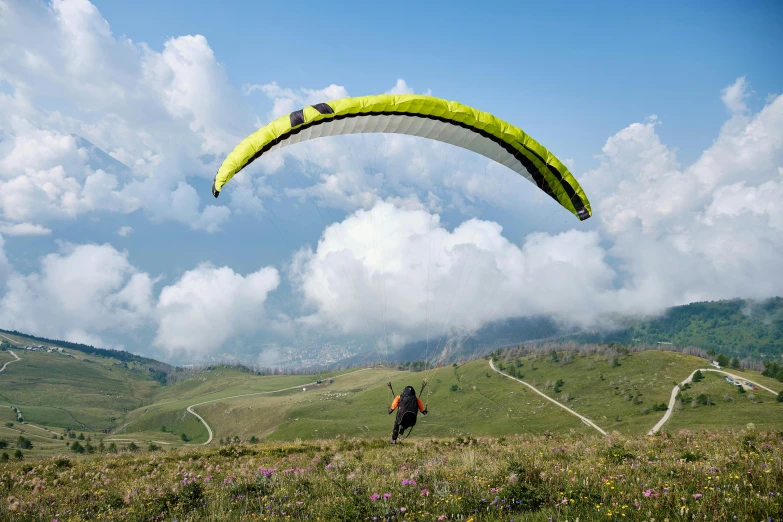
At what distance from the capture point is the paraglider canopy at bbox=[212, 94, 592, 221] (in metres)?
15.7

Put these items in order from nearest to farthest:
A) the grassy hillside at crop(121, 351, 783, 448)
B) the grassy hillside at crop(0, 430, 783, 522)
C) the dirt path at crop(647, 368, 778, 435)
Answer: the grassy hillside at crop(0, 430, 783, 522) < the dirt path at crop(647, 368, 778, 435) < the grassy hillside at crop(121, 351, 783, 448)

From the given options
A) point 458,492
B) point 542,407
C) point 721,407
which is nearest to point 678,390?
point 721,407

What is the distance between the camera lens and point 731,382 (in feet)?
431

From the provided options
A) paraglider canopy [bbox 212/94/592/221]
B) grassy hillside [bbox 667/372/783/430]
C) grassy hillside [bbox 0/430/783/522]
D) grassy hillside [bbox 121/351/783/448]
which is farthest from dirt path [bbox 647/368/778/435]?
grassy hillside [bbox 0/430/783/522]

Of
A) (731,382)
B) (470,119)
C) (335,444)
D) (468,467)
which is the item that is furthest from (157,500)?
(731,382)

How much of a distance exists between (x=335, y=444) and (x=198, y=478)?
26.5 ft

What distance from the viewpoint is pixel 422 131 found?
748 inches

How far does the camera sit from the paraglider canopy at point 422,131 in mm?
15711

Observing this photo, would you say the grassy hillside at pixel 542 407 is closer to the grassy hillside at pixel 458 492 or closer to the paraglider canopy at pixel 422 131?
the paraglider canopy at pixel 422 131

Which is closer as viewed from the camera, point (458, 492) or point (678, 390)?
point (458, 492)

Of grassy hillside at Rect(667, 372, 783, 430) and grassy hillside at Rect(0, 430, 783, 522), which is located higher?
grassy hillside at Rect(0, 430, 783, 522)

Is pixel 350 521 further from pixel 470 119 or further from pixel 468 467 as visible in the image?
pixel 470 119

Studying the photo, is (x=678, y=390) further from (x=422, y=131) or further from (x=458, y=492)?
(x=458, y=492)

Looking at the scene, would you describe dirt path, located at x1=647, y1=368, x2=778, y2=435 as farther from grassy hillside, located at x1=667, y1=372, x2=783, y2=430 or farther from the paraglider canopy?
the paraglider canopy
